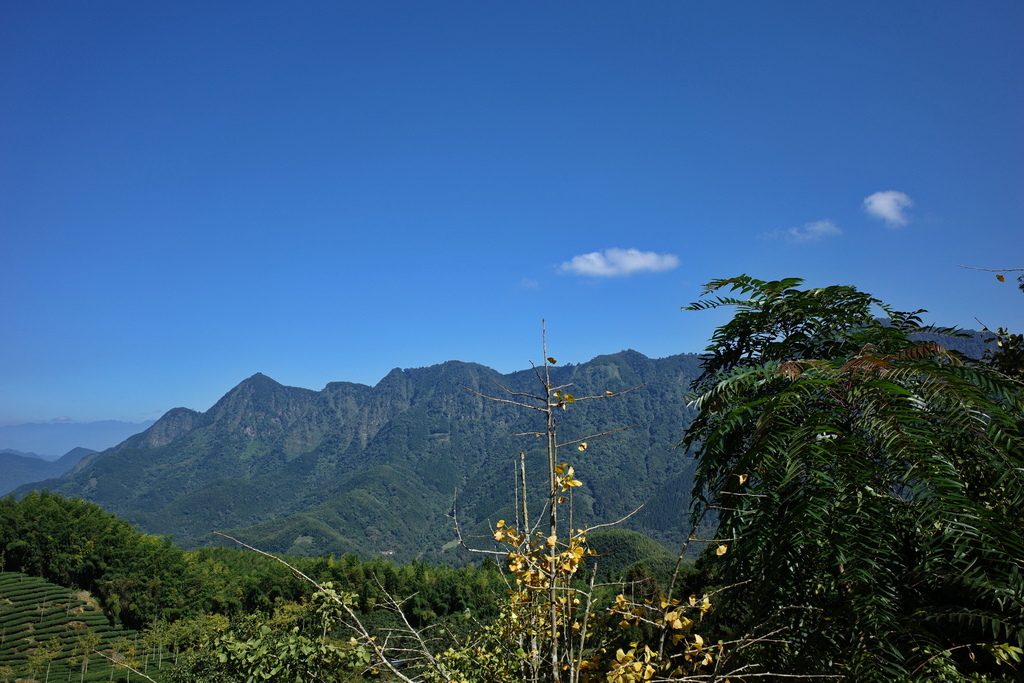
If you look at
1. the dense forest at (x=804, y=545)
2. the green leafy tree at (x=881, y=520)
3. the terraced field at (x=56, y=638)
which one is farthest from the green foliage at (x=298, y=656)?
the terraced field at (x=56, y=638)

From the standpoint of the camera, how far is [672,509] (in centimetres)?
19012

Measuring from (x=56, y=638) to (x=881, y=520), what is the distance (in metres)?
49.0

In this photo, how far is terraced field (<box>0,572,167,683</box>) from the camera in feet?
99.9

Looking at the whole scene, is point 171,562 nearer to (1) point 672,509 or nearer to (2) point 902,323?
(2) point 902,323

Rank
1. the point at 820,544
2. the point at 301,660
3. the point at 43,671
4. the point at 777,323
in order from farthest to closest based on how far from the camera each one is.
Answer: the point at 43,671
the point at 777,323
the point at 301,660
the point at 820,544

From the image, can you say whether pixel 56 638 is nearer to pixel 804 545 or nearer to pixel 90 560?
pixel 90 560

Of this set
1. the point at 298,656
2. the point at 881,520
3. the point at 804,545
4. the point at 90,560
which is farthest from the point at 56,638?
A: the point at 881,520

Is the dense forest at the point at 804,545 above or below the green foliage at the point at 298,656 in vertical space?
above

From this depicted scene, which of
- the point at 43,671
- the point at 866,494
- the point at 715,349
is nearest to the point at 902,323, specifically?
the point at 715,349

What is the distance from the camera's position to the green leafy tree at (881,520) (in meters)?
1.95

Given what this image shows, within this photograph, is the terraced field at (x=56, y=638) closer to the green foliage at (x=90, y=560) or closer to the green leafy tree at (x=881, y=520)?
the green foliage at (x=90, y=560)

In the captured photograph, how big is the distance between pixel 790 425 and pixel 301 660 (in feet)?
9.40

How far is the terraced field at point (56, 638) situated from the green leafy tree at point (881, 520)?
32.7m

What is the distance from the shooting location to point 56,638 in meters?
35.8
